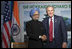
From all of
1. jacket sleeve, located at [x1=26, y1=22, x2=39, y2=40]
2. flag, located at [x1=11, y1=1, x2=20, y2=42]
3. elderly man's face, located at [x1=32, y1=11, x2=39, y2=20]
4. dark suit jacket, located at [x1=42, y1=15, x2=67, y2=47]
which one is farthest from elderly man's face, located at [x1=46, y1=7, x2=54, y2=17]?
flag, located at [x1=11, y1=1, x2=20, y2=42]

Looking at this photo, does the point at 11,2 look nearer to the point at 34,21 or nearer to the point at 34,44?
the point at 34,21

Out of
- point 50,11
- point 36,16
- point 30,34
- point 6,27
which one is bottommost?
point 30,34

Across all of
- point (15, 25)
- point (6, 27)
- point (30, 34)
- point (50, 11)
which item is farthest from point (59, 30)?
point (6, 27)

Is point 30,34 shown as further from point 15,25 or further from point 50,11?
point 50,11

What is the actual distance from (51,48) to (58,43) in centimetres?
24

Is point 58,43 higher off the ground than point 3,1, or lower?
lower

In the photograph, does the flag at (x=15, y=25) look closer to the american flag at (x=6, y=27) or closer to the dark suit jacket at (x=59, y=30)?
the american flag at (x=6, y=27)

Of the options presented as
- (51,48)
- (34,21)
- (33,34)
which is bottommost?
(51,48)

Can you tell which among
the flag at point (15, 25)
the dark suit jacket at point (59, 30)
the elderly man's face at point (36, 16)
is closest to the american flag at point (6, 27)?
the flag at point (15, 25)

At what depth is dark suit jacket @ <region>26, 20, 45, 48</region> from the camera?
18.2 ft

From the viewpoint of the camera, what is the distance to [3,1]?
5766 mm

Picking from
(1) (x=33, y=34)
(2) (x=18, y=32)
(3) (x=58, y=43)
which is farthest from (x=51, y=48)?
(2) (x=18, y=32)

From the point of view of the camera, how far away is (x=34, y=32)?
18.3ft

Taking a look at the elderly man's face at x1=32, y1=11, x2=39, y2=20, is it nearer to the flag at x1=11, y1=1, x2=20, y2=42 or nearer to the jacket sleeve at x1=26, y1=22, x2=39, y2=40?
the jacket sleeve at x1=26, y1=22, x2=39, y2=40
